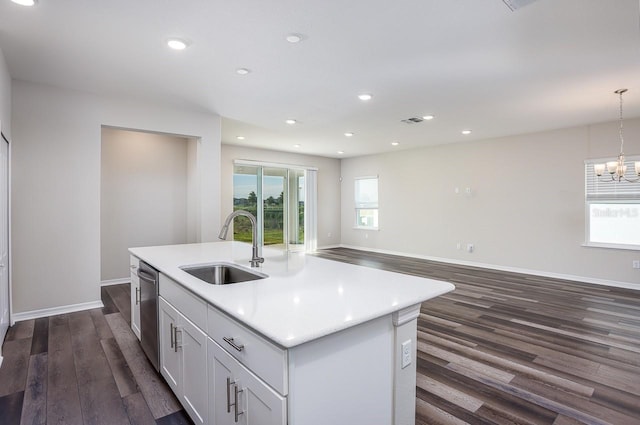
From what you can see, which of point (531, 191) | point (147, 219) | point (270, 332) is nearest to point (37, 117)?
point (147, 219)

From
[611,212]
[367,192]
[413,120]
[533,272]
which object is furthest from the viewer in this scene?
[367,192]

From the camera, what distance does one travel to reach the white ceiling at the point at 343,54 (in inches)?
90.9

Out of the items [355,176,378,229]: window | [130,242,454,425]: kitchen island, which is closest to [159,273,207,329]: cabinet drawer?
[130,242,454,425]: kitchen island

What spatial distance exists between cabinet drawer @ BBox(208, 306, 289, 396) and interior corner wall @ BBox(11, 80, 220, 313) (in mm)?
3275

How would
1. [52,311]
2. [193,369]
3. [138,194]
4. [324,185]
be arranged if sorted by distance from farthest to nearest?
1. [324,185]
2. [138,194]
3. [52,311]
4. [193,369]

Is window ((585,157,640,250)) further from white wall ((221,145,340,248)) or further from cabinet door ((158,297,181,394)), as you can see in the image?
cabinet door ((158,297,181,394))

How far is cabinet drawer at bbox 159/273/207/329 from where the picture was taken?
66.2 inches

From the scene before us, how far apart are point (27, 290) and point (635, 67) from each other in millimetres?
6543

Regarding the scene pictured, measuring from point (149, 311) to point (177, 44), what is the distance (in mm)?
2132

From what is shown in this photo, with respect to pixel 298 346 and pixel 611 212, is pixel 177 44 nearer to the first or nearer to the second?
pixel 298 346

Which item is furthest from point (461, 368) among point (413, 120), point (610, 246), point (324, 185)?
point (324, 185)

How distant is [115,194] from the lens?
5.32 meters

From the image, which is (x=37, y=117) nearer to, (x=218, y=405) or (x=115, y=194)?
(x=115, y=194)

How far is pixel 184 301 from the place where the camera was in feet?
6.18
